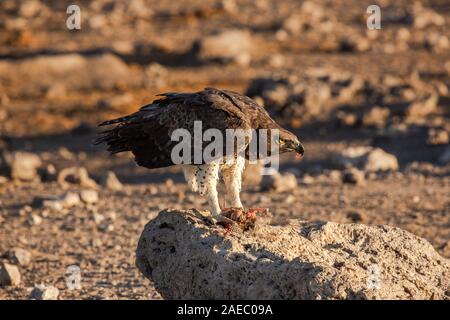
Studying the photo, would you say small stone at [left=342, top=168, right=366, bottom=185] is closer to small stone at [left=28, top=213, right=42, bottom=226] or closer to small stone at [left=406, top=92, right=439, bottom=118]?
small stone at [left=28, top=213, right=42, bottom=226]

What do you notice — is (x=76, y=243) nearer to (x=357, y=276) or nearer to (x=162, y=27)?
(x=357, y=276)

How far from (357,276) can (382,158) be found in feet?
30.0

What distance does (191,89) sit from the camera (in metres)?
22.2

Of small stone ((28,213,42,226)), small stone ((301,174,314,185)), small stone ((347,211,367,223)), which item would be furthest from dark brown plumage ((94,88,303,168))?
small stone ((301,174,314,185))

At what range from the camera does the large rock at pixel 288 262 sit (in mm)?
7285

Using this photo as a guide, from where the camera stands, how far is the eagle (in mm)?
8672

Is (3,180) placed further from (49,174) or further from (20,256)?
(20,256)

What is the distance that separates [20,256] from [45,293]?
63.1 inches

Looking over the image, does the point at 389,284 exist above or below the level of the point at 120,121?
below

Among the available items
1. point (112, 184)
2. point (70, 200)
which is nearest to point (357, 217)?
point (70, 200)

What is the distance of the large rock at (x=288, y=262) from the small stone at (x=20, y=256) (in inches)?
130

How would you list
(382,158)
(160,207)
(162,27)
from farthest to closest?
(162,27) → (382,158) → (160,207)
